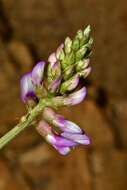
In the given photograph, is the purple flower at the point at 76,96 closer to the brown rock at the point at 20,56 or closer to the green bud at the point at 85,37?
the green bud at the point at 85,37

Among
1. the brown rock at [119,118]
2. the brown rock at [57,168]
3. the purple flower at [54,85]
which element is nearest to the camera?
the purple flower at [54,85]

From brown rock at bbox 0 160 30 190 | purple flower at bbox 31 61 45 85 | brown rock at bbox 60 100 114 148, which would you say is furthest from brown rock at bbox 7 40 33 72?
purple flower at bbox 31 61 45 85

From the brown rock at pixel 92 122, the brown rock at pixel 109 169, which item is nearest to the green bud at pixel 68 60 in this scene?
the brown rock at pixel 109 169

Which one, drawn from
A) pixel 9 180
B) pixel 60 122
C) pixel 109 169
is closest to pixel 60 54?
pixel 60 122

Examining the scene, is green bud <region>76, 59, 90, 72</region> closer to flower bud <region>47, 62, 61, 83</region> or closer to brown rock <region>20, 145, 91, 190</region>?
flower bud <region>47, 62, 61, 83</region>

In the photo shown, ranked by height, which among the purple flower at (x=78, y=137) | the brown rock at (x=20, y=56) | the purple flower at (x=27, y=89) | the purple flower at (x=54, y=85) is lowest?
the purple flower at (x=78, y=137)

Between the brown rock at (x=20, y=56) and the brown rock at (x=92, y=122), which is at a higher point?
the brown rock at (x=20, y=56)

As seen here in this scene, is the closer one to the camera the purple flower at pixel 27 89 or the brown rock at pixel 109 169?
the purple flower at pixel 27 89

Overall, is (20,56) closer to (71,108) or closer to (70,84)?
(71,108)
